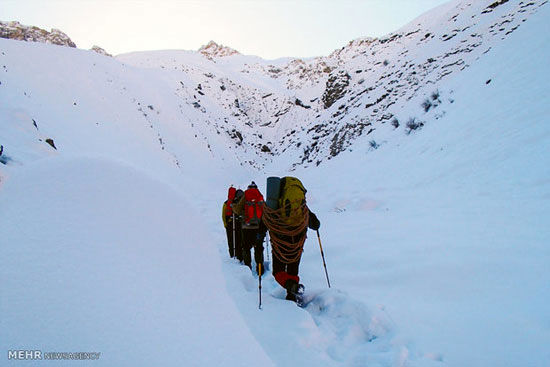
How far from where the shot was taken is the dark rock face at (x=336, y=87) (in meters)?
34.3

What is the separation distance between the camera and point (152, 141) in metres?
18.5

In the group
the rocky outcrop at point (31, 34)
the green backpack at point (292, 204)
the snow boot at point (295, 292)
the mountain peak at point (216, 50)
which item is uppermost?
the mountain peak at point (216, 50)

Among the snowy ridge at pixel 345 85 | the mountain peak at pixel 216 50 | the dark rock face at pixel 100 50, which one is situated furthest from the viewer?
the mountain peak at pixel 216 50

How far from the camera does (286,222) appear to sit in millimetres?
3887

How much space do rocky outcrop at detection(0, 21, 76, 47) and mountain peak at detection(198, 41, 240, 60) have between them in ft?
153

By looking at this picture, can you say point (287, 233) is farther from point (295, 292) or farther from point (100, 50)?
point (100, 50)

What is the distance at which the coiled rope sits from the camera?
3.90 meters

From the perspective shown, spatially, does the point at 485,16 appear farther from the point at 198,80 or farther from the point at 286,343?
the point at 198,80

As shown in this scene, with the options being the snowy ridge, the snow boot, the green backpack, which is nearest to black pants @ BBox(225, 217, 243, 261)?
the green backpack

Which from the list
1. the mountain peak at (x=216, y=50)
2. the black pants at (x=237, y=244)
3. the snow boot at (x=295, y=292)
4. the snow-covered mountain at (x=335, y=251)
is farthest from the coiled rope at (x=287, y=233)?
the mountain peak at (x=216, y=50)

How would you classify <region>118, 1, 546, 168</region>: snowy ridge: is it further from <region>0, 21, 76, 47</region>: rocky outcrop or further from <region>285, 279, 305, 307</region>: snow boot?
<region>285, 279, 305, 307</region>: snow boot

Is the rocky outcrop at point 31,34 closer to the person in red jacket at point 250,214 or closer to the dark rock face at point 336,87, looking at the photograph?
the dark rock face at point 336,87

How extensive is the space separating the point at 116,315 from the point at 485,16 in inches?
1233

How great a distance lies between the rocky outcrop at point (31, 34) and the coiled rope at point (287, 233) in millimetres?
60489
